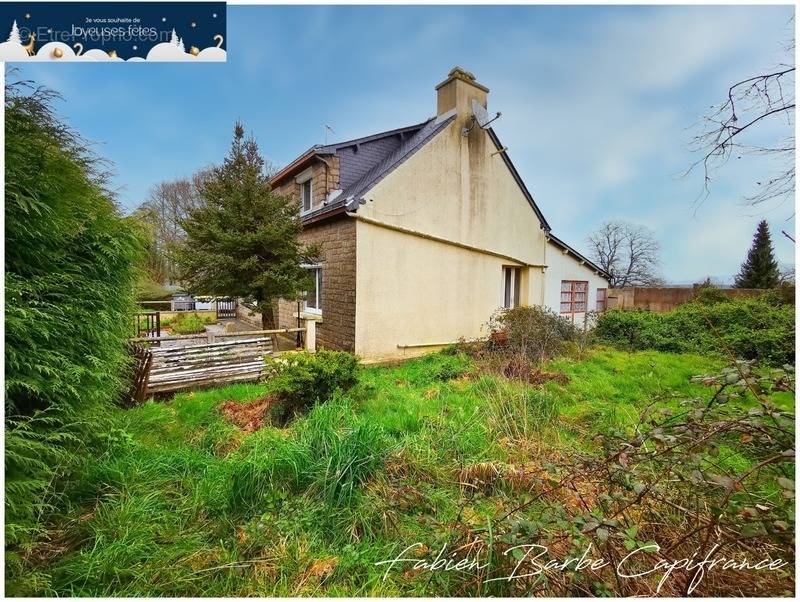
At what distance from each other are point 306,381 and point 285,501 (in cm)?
243

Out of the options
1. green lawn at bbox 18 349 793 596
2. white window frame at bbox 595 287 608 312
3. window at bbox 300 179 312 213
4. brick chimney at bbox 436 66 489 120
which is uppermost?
brick chimney at bbox 436 66 489 120

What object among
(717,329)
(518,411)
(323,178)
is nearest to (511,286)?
(717,329)

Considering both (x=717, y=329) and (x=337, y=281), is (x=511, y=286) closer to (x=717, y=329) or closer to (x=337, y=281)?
(x=717, y=329)

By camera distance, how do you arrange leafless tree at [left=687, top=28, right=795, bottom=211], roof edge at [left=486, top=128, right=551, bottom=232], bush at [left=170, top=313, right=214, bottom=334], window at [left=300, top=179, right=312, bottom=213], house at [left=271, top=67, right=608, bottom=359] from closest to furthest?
leafless tree at [left=687, top=28, right=795, bottom=211]
house at [left=271, top=67, right=608, bottom=359]
roof edge at [left=486, top=128, right=551, bottom=232]
window at [left=300, top=179, right=312, bottom=213]
bush at [left=170, top=313, right=214, bottom=334]

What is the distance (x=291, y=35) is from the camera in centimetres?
332

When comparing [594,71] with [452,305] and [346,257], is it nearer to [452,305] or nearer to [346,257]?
[346,257]

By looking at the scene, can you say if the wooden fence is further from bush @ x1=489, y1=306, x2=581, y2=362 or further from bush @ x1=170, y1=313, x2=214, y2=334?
bush @ x1=170, y1=313, x2=214, y2=334

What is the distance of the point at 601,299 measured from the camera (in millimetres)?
15352

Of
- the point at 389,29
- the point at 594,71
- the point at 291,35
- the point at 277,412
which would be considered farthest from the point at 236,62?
the point at 277,412

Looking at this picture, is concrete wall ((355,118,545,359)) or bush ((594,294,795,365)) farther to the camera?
concrete wall ((355,118,545,359))

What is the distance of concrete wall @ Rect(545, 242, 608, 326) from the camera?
41.9 feet

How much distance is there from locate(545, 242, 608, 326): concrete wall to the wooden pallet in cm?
1041

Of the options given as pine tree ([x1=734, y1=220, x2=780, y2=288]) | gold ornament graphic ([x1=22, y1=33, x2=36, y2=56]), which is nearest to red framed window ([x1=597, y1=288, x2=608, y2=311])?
pine tree ([x1=734, y1=220, x2=780, y2=288])

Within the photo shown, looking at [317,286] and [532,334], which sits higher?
[317,286]
